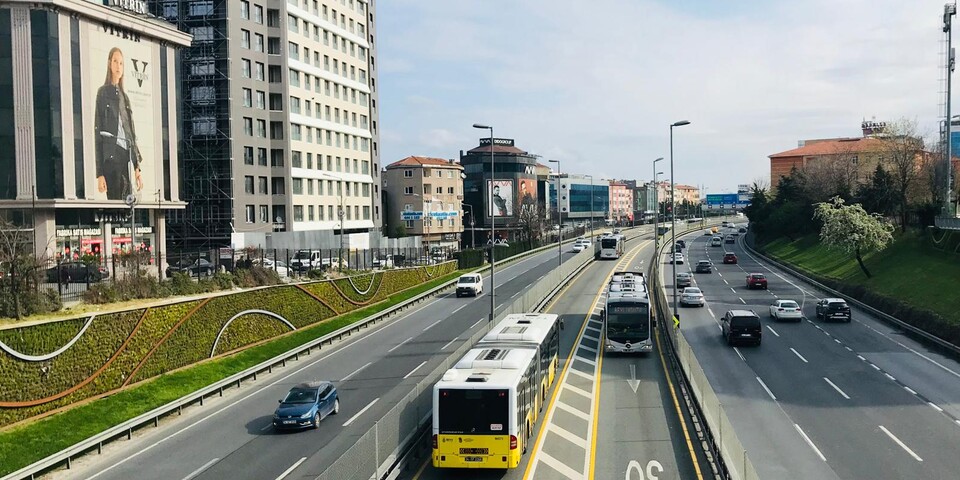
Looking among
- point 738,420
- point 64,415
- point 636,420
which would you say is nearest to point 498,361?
point 636,420

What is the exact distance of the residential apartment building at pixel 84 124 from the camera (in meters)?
49.1

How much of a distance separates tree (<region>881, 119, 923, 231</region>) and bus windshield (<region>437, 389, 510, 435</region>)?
221 ft

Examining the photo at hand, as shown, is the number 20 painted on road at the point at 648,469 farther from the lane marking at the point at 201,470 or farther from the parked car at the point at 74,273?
the parked car at the point at 74,273

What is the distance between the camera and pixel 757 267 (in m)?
90.7

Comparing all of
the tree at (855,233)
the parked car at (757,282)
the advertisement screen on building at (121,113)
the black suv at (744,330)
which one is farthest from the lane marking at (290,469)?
the parked car at (757,282)

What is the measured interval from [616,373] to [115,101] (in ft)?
128

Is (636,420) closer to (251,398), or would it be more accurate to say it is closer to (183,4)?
(251,398)

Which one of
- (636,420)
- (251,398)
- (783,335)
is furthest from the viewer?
(783,335)

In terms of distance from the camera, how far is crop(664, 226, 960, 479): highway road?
23.6 meters

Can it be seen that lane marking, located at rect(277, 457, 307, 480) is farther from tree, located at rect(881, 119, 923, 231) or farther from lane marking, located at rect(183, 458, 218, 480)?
tree, located at rect(881, 119, 923, 231)

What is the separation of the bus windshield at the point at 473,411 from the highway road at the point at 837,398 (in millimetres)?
7679

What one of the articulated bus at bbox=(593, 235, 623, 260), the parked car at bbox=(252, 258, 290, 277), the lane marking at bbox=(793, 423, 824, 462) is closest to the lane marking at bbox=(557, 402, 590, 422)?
the lane marking at bbox=(793, 423, 824, 462)

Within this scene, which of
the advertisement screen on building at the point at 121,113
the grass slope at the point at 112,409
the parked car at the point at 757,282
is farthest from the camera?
the parked car at the point at 757,282

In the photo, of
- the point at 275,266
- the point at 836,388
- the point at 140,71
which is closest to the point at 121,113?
the point at 140,71
